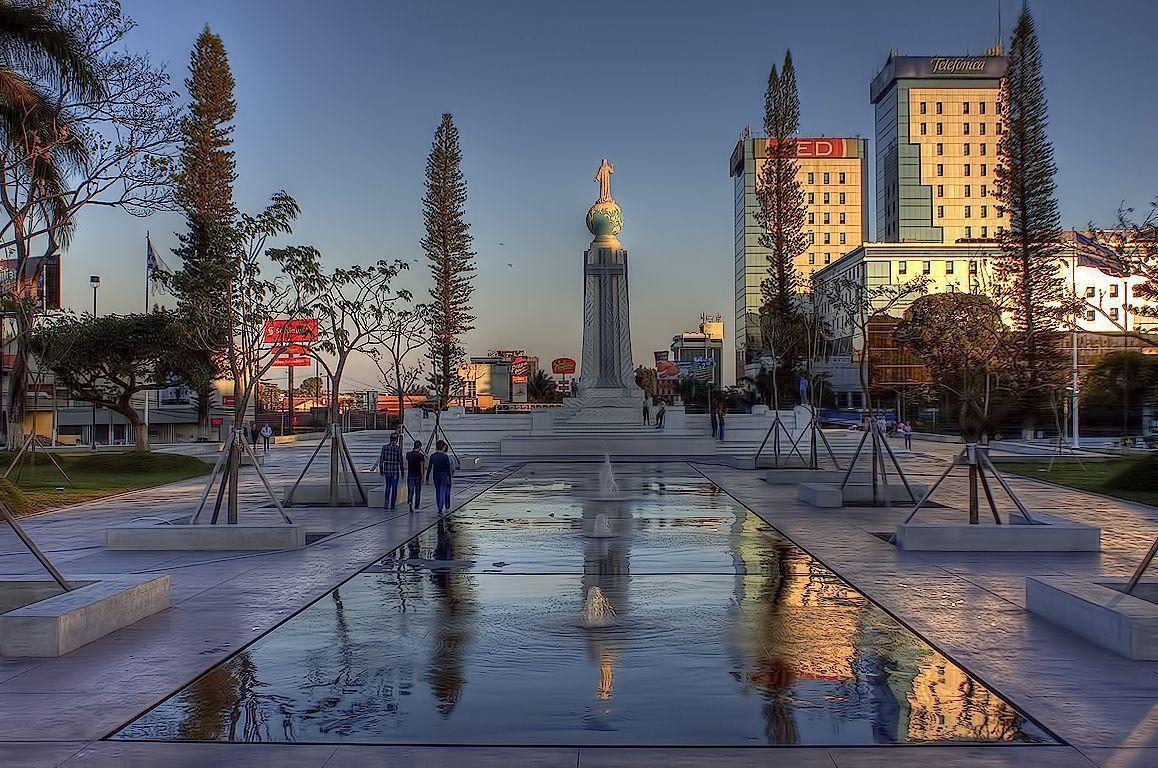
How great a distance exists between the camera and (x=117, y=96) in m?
21.6

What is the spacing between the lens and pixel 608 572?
12680 millimetres

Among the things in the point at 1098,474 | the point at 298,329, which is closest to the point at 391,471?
the point at 298,329

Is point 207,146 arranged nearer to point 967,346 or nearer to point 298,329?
point 298,329

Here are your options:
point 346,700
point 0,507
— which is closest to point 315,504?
point 0,507

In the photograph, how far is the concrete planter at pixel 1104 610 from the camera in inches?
321

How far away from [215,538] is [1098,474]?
2653cm

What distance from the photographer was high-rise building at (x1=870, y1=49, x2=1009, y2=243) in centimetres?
12150

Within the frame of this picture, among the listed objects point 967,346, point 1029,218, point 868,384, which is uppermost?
point 1029,218

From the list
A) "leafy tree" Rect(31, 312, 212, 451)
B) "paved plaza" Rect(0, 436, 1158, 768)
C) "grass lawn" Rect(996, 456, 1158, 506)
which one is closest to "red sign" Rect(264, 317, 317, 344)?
"paved plaza" Rect(0, 436, 1158, 768)

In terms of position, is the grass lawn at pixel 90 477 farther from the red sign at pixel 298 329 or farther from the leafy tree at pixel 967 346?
the leafy tree at pixel 967 346

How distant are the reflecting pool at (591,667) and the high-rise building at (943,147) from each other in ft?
387

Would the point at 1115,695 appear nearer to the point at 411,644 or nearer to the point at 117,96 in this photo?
the point at 411,644

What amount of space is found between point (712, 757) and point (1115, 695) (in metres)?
3.36

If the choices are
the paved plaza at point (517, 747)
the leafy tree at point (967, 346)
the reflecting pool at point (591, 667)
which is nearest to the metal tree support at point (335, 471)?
the paved plaza at point (517, 747)
